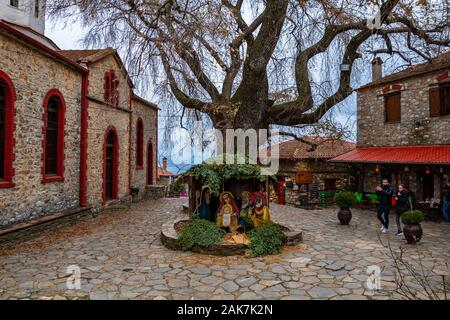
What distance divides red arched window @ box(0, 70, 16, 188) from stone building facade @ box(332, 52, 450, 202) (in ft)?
46.4

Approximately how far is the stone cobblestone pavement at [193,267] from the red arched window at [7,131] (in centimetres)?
205

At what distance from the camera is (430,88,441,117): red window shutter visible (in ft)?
44.1

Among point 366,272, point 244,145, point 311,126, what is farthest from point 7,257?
point 311,126

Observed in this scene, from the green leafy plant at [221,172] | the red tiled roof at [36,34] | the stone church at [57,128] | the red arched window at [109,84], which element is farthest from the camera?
the red arched window at [109,84]

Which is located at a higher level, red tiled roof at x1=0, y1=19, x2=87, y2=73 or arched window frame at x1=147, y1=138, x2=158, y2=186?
red tiled roof at x1=0, y1=19, x2=87, y2=73

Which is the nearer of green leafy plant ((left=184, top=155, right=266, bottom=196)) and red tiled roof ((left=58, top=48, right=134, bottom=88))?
green leafy plant ((left=184, top=155, right=266, bottom=196))

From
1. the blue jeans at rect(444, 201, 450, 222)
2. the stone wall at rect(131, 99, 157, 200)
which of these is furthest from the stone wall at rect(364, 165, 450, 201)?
the stone wall at rect(131, 99, 157, 200)

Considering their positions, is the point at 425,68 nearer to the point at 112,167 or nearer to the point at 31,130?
the point at 112,167

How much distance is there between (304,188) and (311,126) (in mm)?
11791

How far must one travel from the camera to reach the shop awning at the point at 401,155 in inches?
482

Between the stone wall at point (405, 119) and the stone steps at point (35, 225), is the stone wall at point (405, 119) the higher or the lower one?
the higher one

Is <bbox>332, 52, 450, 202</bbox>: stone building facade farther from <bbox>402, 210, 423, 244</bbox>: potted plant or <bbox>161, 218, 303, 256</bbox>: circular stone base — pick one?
<bbox>161, 218, 303, 256</bbox>: circular stone base

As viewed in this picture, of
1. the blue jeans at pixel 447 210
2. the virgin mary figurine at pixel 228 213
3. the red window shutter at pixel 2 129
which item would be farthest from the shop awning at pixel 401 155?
the red window shutter at pixel 2 129

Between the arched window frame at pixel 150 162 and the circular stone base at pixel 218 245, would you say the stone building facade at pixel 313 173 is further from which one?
the circular stone base at pixel 218 245
